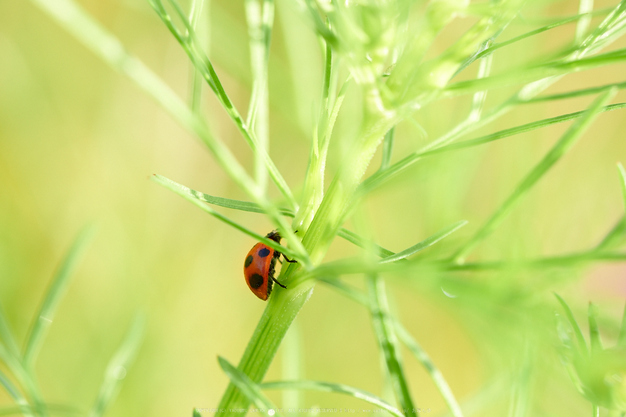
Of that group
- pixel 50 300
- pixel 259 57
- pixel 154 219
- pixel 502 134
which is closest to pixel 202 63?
pixel 259 57

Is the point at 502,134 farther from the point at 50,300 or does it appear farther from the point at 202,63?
the point at 50,300

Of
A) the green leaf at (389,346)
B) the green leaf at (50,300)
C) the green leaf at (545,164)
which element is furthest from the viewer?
the green leaf at (50,300)

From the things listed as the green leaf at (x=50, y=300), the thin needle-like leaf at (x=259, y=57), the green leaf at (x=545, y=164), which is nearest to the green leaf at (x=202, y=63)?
the thin needle-like leaf at (x=259, y=57)

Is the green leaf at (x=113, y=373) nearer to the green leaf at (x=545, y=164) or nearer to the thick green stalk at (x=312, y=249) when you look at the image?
the thick green stalk at (x=312, y=249)

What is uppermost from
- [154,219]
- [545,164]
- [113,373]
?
[154,219]

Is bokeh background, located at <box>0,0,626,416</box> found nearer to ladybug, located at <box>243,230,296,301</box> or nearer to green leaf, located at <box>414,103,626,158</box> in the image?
ladybug, located at <box>243,230,296,301</box>

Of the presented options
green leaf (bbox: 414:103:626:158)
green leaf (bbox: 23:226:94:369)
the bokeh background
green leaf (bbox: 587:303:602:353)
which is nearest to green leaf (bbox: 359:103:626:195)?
green leaf (bbox: 414:103:626:158)
